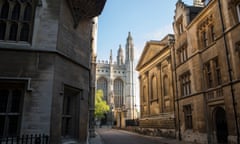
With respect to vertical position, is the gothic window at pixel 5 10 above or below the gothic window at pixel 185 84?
above

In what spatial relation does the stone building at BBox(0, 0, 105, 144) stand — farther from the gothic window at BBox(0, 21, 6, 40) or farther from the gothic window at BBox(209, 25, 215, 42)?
the gothic window at BBox(209, 25, 215, 42)

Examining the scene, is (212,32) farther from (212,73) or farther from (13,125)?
(13,125)

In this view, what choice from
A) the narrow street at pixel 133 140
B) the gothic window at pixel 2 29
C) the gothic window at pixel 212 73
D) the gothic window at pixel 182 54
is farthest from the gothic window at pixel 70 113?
the gothic window at pixel 182 54

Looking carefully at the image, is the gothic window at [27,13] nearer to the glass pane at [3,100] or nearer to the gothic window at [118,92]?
the glass pane at [3,100]

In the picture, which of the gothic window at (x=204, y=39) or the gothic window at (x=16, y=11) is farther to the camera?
the gothic window at (x=204, y=39)

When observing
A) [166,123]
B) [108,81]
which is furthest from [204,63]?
[108,81]

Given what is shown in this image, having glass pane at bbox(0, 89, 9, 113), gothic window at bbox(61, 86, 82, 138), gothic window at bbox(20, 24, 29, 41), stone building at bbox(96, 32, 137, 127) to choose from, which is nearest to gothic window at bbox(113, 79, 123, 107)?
stone building at bbox(96, 32, 137, 127)

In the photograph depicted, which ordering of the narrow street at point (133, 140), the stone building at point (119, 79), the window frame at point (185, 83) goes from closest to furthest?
the narrow street at point (133, 140) < the window frame at point (185, 83) < the stone building at point (119, 79)

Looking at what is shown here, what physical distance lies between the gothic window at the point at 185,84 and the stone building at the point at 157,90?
2066 millimetres

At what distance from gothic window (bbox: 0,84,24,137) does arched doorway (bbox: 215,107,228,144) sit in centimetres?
1233

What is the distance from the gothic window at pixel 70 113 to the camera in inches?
321

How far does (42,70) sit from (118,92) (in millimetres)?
78559

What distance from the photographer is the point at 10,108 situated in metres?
6.67

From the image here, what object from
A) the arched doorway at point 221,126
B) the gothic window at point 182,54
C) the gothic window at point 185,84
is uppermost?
the gothic window at point 182,54
